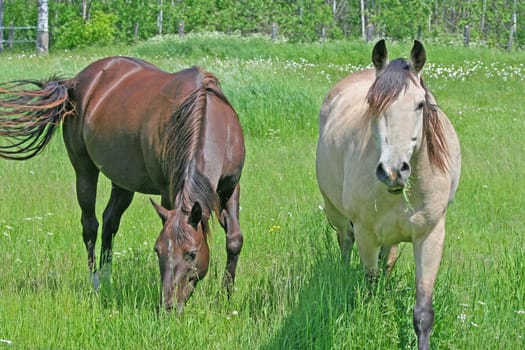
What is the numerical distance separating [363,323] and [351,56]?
20.7 meters

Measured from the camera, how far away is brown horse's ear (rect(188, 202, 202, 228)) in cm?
469

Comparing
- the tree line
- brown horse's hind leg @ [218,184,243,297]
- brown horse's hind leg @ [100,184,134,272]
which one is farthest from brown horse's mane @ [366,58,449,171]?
the tree line

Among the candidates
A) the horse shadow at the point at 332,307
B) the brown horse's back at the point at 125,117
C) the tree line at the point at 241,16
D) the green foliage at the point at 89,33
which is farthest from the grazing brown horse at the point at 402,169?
the tree line at the point at 241,16

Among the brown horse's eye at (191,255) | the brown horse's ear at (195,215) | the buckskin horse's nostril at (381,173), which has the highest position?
the buckskin horse's nostril at (381,173)

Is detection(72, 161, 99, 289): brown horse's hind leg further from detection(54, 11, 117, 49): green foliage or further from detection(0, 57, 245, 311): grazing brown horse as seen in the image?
detection(54, 11, 117, 49): green foliage

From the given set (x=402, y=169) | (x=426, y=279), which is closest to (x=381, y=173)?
(x=402, y=169)

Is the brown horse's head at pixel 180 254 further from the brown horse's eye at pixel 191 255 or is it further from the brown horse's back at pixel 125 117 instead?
the brown horse's back at pixel 125 117

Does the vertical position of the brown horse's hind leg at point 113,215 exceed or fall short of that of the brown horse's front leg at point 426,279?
it falls short

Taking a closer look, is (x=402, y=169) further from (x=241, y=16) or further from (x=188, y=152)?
(x=241, y=16)

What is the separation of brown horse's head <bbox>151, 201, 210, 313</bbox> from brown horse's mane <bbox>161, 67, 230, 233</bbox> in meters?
0.08

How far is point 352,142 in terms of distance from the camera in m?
4.90

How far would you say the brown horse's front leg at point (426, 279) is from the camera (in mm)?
4312

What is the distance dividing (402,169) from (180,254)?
1.57m

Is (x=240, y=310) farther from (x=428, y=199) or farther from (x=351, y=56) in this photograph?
(x=351, y=56)
